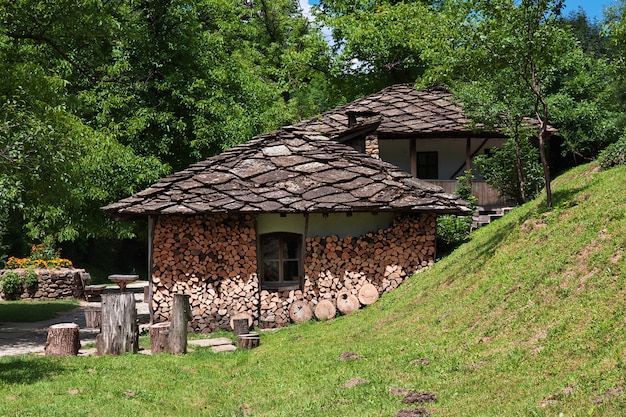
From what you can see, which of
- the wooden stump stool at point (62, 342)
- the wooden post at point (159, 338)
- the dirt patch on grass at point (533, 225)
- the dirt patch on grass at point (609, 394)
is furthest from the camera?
the wooden post at point (159, 338)

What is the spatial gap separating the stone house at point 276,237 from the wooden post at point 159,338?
383 centimetres

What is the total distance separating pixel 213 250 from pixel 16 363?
259 inches

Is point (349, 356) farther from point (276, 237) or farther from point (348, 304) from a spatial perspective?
point (276, 237)

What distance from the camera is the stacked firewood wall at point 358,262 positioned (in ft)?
61.7

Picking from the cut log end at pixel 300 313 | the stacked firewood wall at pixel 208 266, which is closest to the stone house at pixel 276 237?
the stacked firewood wall at pixel 208 266

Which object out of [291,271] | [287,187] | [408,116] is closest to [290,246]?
[291,271]

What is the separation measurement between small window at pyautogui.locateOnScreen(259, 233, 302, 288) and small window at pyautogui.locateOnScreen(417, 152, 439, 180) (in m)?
10.6

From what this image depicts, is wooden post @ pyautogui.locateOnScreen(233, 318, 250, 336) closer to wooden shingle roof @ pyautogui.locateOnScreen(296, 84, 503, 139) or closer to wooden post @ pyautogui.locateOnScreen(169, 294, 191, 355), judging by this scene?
wooden post @ pyautogui.locateOnScreen(169, 294, 191, 355)

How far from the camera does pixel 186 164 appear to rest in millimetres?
25547

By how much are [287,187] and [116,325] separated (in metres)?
6.64

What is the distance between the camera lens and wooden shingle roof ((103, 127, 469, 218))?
18.1m

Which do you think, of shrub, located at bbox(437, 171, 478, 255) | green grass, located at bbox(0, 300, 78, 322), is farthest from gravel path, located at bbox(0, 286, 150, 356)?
shrub, located at bbox(437, 171, 478, 255)

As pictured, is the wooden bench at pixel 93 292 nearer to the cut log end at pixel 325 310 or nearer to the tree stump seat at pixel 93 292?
the tree stump seat at pixel 93 292

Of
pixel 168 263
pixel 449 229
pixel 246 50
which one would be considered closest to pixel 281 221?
pixel 168 263
